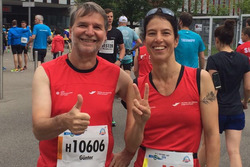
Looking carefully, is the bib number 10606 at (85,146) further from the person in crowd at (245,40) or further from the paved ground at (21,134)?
the person in crowd at (245,40)

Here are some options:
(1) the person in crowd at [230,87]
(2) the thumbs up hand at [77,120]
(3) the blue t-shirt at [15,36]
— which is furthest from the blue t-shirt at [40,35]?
(2) the thumbs up hand at [77,120]

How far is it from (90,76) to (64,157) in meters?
0.55

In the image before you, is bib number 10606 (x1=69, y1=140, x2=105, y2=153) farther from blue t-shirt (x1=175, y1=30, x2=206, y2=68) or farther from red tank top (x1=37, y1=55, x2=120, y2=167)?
blue t-shirt (x1=175, y1=30, x2=206, y2=68)

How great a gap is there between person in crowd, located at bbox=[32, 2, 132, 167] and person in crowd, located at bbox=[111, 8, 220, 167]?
0.19 meters

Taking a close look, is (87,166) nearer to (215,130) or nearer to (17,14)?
(215,130)

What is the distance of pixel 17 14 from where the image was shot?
152ft

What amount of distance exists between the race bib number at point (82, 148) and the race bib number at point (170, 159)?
344 mm

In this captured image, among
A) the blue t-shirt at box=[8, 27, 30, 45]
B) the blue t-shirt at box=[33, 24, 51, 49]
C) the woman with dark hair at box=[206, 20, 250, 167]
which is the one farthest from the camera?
the blue t-shirt at box=[8, 27, 30, 45]

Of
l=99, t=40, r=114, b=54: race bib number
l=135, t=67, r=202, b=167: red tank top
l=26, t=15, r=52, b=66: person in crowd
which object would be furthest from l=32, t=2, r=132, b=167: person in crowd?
l=26, t=15, r=52, b=66: person in crowd

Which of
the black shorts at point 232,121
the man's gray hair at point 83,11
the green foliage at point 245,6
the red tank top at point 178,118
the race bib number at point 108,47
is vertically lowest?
the black shorts at point 232,121

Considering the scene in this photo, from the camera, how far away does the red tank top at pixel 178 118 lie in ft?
7.32

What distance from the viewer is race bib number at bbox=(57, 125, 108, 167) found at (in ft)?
7.40

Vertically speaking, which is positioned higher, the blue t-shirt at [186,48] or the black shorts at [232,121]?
the blue t-shirt at [186,48]

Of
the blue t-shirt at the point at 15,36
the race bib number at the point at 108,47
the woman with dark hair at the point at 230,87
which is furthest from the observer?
the blue t-shirt at the point at 15,36
